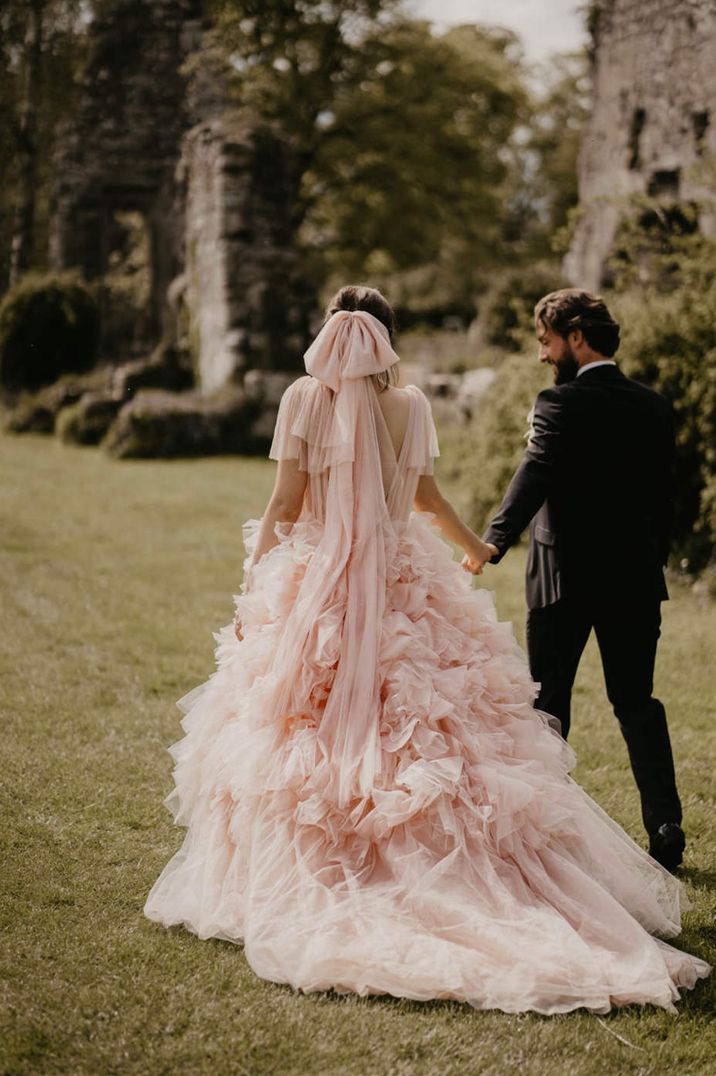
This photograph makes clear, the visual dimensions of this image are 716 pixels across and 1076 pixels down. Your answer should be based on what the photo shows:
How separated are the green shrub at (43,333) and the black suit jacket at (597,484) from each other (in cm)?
1706

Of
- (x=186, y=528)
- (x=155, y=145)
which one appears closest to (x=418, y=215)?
(x=155, y=145)

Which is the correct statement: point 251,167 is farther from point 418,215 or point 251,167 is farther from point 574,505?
point 574,505

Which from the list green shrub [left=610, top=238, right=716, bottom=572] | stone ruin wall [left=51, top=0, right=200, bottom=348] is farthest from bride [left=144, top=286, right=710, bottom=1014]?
stone ruin wall [left=51, top=0, right=200, bottom=348]

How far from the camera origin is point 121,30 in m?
26.4

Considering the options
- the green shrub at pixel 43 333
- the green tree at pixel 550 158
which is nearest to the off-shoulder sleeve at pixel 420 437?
the green shrub at pixel 43 333

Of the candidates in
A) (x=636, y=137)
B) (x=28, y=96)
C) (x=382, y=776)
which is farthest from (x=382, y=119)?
(x=382, y=776)

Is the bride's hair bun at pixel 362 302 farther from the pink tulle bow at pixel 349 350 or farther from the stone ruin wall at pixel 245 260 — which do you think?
the stone ruin wall at pixel 245 260

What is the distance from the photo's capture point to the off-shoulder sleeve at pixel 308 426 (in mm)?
3967

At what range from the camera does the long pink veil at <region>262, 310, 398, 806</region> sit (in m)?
3.81

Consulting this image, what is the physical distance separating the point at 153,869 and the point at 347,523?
1523 millimetres

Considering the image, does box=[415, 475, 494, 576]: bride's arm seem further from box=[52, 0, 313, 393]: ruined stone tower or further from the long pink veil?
box=[52, 0, 313, 393]: ruined stone tower

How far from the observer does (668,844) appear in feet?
13.8

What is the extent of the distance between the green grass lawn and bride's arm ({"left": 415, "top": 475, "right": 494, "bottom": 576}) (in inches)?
54.4

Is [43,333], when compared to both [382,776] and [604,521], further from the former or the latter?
[382,776]
